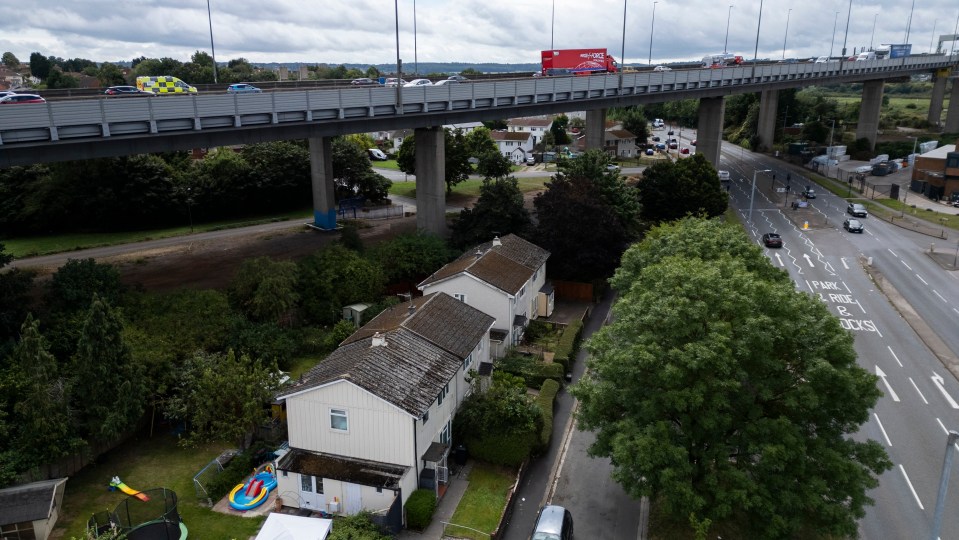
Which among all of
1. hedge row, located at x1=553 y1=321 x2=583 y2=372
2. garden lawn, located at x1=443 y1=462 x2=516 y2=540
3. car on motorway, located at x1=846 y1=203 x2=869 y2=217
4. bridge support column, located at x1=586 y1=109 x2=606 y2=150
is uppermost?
bridge support column, located at x1=586 y1=109 x2=606 y2=150

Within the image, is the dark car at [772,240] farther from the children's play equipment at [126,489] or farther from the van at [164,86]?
the children's play equipment at [126,489]

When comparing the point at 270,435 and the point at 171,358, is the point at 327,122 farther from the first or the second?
the point at 270,435

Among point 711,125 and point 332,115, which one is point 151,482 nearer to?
point 332,115

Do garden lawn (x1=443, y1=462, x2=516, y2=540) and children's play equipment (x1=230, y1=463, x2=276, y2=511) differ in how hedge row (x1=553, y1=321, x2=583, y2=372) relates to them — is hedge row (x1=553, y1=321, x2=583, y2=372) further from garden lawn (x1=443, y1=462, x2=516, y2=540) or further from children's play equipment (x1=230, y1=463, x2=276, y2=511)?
children's play equipment (x1=230, y1=463, x2=276, y2=511)

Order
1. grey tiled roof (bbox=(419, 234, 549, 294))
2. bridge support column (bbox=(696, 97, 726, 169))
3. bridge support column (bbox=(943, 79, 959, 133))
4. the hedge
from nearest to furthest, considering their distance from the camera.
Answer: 1. the hedge
2. grey tiled roof (bbox=(419, 234, 549, 294))
3. bridge support column (bbox=(696, 97, 726, 169))
4. bridge support column (bbox=(943, 79, 959, 133))

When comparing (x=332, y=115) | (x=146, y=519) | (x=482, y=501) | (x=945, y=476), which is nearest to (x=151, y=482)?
(x=146, y=519)

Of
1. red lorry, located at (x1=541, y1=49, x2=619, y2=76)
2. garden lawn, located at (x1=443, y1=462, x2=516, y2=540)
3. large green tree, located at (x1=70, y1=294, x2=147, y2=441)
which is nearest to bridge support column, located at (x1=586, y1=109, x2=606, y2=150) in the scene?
red lorry, located at (x1=541, y1=49, x2=619, y2=76)

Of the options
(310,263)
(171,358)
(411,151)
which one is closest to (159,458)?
(171,358)
